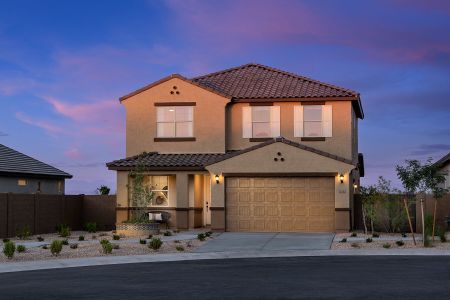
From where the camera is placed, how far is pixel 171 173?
35312 mm

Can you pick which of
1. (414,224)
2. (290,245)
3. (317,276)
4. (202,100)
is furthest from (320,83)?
(317,276)

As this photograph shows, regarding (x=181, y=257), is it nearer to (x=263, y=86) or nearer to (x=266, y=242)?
(x=266, y=242)

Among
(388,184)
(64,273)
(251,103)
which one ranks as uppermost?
(251,103)

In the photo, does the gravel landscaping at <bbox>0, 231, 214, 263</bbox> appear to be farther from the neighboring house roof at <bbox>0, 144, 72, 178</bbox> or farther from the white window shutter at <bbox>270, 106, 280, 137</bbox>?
the neighboring house roof at <bbox>0, 144, 72, 178</bbox>

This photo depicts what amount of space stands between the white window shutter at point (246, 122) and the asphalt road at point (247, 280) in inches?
603

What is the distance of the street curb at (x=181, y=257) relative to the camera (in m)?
20.7

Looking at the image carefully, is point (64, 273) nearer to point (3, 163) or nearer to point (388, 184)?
point (388, 184)

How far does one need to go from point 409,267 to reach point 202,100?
1937cm

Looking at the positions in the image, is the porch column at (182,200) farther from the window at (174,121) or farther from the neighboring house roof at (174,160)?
the window at (174,121)

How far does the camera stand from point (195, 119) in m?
36.8

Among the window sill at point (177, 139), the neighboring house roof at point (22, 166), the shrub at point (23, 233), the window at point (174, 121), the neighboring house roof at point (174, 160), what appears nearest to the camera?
the shrub at point (23, 233)

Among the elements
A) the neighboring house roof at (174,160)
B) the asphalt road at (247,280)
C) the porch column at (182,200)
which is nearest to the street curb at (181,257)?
the asphalt road at (247,280)

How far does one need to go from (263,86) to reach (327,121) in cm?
395

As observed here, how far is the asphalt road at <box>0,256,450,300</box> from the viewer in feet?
46.3
